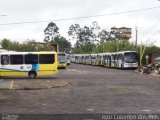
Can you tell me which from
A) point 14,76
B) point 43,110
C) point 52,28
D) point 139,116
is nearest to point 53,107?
point 43,110

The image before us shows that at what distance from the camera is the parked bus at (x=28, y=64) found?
4428cm

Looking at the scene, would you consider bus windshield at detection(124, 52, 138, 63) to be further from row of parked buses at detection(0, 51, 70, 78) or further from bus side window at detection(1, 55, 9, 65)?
bus side window at detection(1, 55, 9, 65)

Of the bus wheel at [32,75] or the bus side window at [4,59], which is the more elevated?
the bus side window at [4,59]

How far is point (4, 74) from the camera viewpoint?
44438 mm

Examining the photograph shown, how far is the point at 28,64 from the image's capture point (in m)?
44.3

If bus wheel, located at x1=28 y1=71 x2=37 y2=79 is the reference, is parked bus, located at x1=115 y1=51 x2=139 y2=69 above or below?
above

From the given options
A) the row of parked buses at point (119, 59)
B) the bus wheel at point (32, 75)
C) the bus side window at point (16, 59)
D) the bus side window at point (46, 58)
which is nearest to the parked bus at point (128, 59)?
the row of parked buses at point (119, 59)

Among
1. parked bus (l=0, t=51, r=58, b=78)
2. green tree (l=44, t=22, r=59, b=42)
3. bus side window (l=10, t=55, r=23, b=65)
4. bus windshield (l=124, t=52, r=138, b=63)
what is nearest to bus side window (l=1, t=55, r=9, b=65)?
parked bus (l=0, t=51, r=58, b=78)

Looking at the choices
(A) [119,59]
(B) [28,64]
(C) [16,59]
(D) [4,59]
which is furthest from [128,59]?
(D) [4,59]

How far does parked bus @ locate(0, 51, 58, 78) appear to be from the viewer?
44281 millimetres

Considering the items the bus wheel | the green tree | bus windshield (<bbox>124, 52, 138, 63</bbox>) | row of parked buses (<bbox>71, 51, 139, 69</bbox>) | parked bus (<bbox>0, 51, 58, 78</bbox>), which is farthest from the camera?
the green tree

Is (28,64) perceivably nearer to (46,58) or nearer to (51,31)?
(46,58)

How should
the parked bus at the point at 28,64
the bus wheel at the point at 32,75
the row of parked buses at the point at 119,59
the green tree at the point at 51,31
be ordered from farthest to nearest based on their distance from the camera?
the green tree at the point at 51,31 < the row of parked buses at the point at 119,59 < the bus wheel at the point at 32,75 < the parked bus at the point at 28,64

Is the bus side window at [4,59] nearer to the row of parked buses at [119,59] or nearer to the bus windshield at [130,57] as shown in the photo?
the row of parked buses at [119,59]
